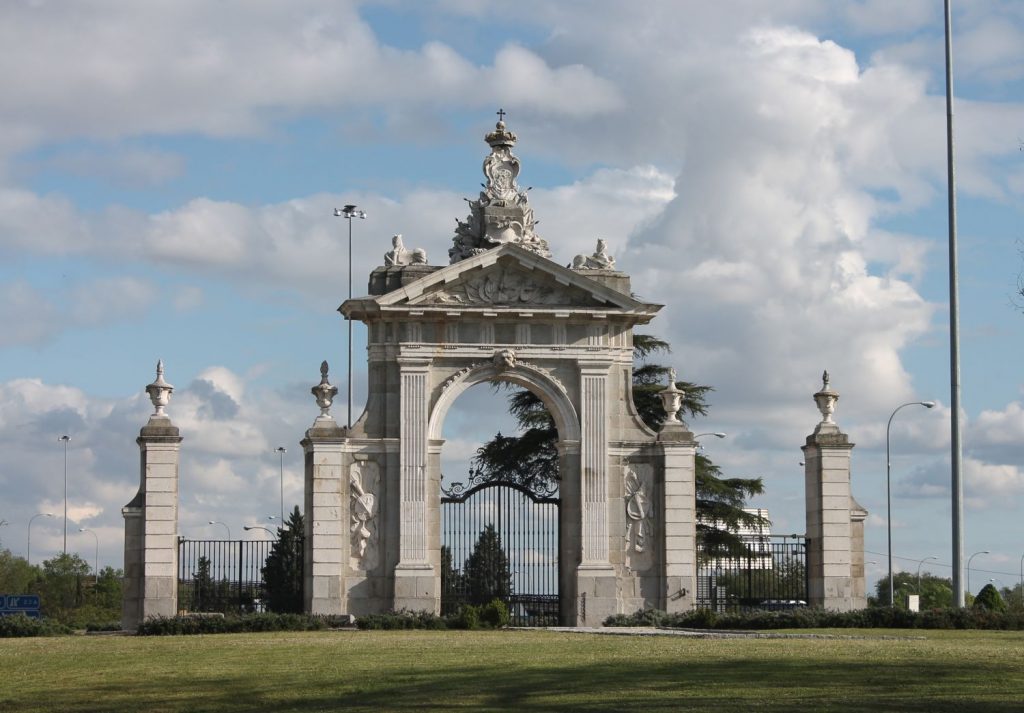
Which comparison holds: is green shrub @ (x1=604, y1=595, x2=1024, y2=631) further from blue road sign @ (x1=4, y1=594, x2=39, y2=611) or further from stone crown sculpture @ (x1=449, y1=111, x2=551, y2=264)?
blue road sign @ (x1=4, y1=594, x2=39, y2=611)

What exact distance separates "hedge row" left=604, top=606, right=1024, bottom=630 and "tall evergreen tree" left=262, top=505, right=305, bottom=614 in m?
8.48

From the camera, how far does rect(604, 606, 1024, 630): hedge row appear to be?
39781mm

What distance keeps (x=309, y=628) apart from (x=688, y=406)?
21796 mm

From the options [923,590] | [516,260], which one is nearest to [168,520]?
[516,260]

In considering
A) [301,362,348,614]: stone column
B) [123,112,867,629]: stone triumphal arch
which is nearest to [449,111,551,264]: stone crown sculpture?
[123,112,867,629]: stone triumphal arch

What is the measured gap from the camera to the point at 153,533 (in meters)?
42.1

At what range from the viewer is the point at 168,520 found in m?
42.2

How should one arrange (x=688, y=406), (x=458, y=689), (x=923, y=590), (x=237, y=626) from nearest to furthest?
1. (x=458, y=689)
2. (x=237, y=626)
3. (x=688, y=406)
4. (x=923, y=590)

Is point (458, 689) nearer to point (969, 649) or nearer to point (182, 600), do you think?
point (969, 649)

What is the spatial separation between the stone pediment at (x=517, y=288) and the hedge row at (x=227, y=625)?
27.2ft

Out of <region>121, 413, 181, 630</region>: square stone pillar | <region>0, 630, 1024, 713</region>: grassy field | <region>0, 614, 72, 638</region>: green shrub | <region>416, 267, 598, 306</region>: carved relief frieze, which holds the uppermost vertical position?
<region>416, 267, 598, 306</region>: carved relief frieze

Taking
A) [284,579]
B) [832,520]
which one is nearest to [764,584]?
[832,520]

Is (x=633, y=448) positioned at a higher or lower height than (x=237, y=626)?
higher

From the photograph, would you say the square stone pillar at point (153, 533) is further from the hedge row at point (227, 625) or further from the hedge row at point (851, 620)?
the hedge row at point (851, 620)
